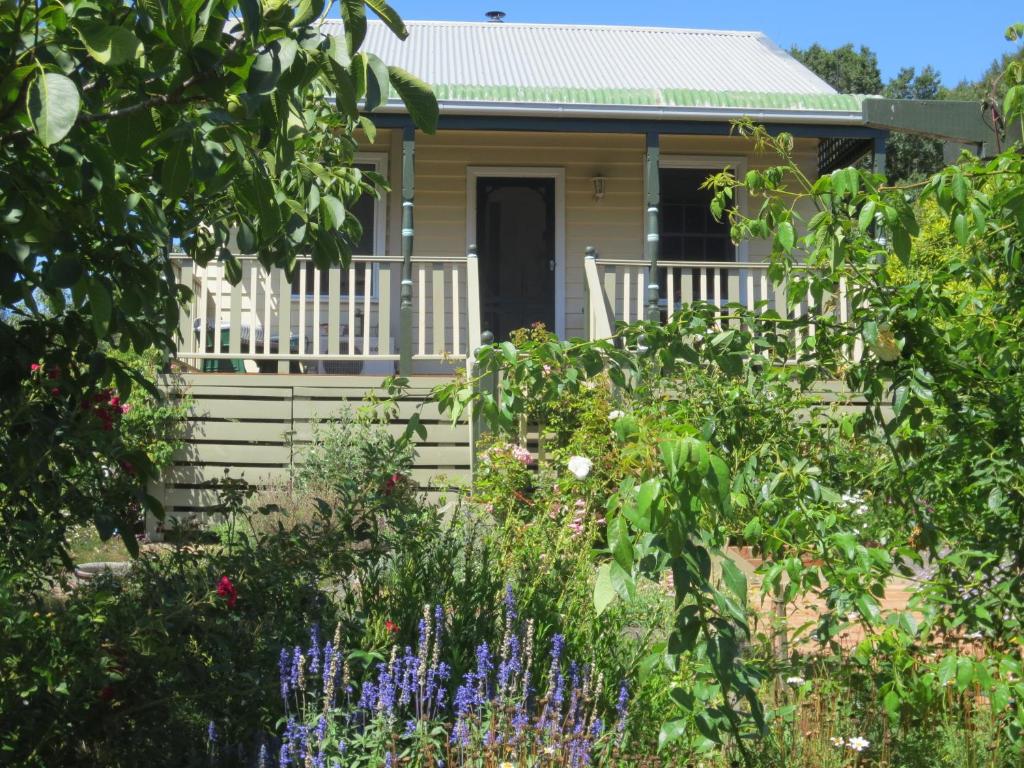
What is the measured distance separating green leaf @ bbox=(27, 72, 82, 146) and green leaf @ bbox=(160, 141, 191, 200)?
0.29m

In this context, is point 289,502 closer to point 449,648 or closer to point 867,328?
point 449,648

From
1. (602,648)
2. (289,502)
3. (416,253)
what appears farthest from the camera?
(416,253)

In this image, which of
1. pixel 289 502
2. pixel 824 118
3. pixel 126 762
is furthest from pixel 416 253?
pixel 126 762

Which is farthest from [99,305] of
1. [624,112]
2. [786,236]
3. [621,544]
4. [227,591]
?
[624,112]

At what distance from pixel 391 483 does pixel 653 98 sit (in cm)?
769

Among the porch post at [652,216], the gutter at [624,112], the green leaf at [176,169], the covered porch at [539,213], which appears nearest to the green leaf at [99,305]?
the green leaf at [176,169]

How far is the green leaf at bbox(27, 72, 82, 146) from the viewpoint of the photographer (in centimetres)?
163

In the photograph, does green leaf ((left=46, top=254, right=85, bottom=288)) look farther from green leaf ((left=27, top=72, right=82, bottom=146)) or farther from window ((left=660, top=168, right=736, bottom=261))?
window ((left=660, top=168, right=736, bottom=261))

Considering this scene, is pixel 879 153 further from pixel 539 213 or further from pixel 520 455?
pixel 520 455

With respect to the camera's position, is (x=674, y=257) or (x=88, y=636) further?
(x=674, y=257)

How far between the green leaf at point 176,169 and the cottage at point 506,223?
586 centimetres

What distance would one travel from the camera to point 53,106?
1658 millimetres

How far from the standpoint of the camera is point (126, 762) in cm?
318

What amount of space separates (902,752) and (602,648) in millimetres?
1077
